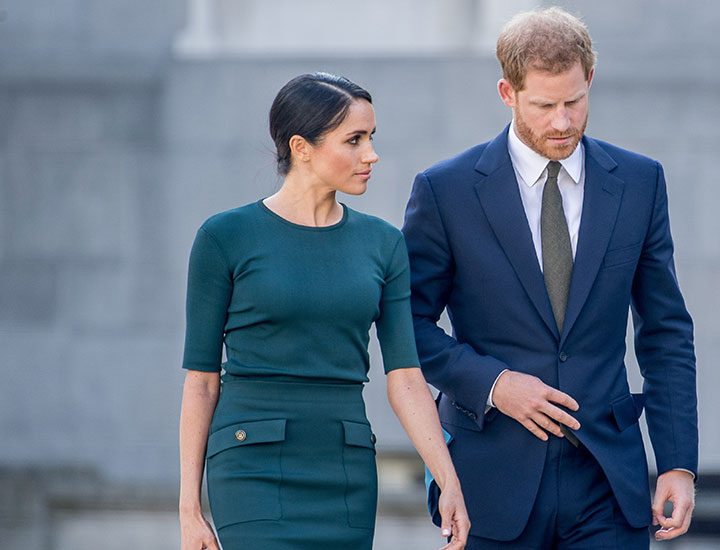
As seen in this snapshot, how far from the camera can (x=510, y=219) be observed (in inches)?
124

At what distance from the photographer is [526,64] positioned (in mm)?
3049

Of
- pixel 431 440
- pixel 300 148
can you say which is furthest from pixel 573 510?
pixel 300 148

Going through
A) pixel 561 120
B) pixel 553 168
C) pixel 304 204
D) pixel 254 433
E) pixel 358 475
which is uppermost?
pixel 561 120

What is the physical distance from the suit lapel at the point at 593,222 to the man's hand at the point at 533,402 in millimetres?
154

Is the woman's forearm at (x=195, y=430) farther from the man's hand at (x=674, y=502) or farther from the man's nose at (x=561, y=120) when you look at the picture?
the man's hand at (x=674, y=502)

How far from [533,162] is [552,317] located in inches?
16.4

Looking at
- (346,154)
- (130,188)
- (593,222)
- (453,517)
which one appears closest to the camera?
(453,517)

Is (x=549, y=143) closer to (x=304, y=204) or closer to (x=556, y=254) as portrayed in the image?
(x=556, y=254)

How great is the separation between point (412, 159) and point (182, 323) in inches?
61.7

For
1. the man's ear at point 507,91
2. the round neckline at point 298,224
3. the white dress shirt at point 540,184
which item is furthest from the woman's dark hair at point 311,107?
the white dress shirt at point 540,184

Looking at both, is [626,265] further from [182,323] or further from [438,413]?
[182,323]

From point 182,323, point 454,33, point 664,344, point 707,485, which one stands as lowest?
point 707,485

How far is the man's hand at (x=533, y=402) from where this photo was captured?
3.00 metres

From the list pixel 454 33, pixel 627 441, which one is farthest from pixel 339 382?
pixel 454 33
